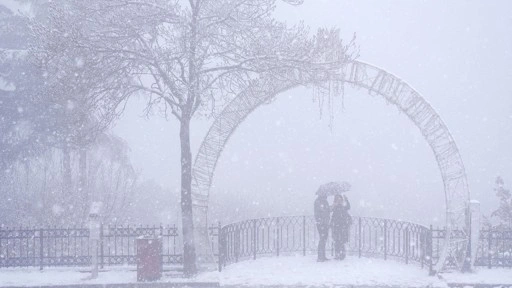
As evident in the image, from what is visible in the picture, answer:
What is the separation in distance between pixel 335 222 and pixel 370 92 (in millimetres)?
4043

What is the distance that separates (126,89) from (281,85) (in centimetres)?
407

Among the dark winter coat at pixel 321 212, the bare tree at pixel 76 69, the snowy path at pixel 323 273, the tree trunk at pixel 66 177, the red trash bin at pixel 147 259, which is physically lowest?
the snowy path at pixel 323 273

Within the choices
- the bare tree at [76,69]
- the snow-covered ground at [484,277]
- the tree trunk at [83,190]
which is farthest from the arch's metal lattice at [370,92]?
the tree trunk at [83,190]

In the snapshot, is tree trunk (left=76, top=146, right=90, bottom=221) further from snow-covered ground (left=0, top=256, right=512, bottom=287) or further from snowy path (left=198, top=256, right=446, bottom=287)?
snowy path (left=198, top=256, right=446, bottom=287)

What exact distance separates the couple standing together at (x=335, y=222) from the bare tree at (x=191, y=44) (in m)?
4.01

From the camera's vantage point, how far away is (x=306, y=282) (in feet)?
38.7

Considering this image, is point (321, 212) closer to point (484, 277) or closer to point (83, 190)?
point (484, 277)

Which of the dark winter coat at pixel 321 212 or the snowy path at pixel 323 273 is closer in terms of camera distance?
the snowy path at pixel 323 273

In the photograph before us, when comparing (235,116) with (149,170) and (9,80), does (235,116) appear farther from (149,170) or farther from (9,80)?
(149,170)

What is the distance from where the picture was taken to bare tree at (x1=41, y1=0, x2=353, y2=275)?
1173 cm

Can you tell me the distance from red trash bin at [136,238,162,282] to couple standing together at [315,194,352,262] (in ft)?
16.4

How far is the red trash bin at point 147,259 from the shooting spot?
1169cm

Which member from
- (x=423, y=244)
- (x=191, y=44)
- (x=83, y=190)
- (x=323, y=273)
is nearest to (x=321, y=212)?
(x=323, y=273)

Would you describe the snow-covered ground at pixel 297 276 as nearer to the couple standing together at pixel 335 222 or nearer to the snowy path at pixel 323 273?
the snowy path at pixel 323 273
